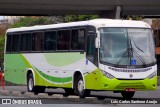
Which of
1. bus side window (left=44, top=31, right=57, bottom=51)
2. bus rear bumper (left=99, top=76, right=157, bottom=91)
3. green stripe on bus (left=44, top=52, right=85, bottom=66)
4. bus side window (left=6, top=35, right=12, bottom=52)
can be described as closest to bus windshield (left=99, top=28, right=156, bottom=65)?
bus rear bumper (left=99, top=76, right=157, bottom=91)

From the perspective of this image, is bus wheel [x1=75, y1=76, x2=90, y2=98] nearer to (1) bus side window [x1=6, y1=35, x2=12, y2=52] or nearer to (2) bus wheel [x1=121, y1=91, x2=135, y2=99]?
(2) bus wheel [x1=121, y1=91, x2=135, y2=99]

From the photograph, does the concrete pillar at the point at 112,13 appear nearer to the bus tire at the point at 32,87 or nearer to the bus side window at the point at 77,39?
the bus tire at the point at 32,87

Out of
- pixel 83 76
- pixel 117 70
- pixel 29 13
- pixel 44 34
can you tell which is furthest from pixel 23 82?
pixel 29 13

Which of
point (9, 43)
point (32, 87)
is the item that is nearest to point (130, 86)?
point (32, 87)

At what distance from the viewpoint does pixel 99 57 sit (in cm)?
2259

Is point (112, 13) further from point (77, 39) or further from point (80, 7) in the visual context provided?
point (77, 39)

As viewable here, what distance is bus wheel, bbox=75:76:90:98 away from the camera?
77.6 feet

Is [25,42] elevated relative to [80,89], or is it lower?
elevated

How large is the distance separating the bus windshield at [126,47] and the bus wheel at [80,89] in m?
1.84

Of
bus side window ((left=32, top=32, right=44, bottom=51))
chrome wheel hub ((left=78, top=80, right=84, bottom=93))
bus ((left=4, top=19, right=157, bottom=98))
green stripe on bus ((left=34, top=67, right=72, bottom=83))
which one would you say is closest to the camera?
bus ((left=4, top=19, right=157, bottom=98))

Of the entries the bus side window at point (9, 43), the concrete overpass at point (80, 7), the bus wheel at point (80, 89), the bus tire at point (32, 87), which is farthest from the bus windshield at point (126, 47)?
the concrete overpass at point (80, 7)

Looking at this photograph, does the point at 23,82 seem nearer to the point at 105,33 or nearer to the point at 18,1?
the point at 105,33

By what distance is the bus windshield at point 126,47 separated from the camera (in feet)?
73.7

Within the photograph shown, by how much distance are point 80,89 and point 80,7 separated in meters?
22.4
